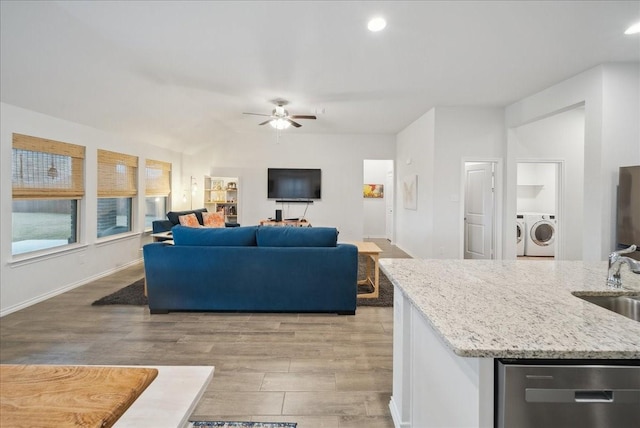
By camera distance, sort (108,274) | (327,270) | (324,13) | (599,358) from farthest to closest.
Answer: (108,274), (327,270), (324,13), (599,358)

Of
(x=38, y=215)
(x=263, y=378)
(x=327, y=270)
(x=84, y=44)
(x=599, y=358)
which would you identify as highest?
(x=84, y=44)

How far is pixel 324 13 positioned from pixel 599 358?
2.91 m

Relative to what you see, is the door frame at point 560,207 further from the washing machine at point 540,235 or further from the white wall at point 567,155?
the washing machine at point 540,235

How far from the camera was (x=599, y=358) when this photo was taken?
83 cm

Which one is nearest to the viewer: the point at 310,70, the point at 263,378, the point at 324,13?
the point at 263,378

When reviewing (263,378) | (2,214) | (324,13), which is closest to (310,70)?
(324,13)

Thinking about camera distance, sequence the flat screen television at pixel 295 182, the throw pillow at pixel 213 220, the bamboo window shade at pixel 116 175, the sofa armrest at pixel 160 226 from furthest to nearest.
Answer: the flat screen television at pixel 295 182 → the throw pillow at pixel 213 220 → the sofa armrest at pixel 160 226 → the bamboo window shade at pixel 116 175

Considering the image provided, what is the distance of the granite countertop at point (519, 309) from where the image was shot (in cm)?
84

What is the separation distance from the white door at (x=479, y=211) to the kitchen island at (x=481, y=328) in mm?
3898

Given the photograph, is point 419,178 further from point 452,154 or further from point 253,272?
point 253,272

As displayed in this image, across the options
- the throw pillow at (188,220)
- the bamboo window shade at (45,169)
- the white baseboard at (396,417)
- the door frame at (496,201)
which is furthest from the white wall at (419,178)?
the bamboo window shade at (45,169)

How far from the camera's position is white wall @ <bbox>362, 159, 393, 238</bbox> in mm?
9578

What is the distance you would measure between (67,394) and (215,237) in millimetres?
2688

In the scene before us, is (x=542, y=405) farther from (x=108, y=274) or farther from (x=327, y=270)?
(x=108, y=274)
